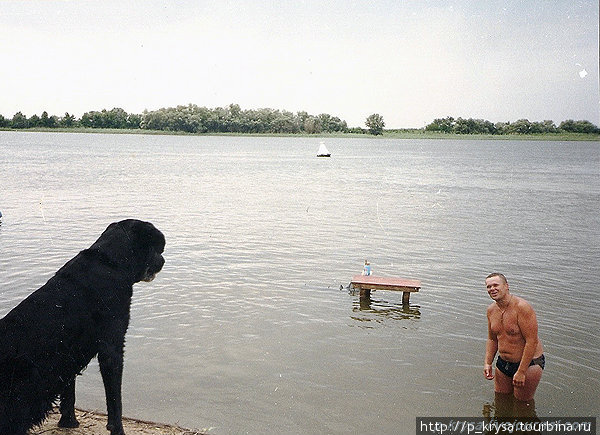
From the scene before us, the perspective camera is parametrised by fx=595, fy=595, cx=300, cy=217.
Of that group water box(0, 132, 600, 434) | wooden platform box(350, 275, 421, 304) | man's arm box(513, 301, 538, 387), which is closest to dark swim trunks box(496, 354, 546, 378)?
man's arm box(513, 301, 538, 387)

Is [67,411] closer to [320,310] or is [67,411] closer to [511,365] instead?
[511,365]

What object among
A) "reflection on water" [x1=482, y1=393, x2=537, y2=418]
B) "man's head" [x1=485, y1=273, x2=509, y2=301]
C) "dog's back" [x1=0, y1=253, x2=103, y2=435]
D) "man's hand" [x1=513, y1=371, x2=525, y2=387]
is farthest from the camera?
"reflection on water" [x1=482, y1=393, x2=537, y2=418]

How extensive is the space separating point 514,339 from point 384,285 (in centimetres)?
503

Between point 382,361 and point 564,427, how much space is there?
9.54 ft

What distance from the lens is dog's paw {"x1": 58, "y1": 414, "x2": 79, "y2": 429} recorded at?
601 cm

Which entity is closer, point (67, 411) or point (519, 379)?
point (67, 411)

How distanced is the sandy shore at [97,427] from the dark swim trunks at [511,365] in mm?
3901

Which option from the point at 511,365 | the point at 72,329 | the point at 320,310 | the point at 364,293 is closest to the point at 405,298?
the point at 364,293

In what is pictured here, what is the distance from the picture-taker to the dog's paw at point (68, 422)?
601cm

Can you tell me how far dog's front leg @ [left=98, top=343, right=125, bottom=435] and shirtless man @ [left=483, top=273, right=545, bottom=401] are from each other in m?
4.24

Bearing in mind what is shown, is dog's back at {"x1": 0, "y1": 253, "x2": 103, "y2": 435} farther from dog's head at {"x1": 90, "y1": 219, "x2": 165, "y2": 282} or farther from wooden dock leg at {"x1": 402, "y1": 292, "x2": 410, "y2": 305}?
wooden dock leg at {"x1": 402, "y1": 292, "x2": 410, "y2": 305}

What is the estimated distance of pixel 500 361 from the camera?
768 cm

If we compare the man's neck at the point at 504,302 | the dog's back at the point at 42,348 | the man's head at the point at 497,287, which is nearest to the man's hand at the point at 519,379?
the man's neck at the point at 504,302

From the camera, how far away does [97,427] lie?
613 centimetres
